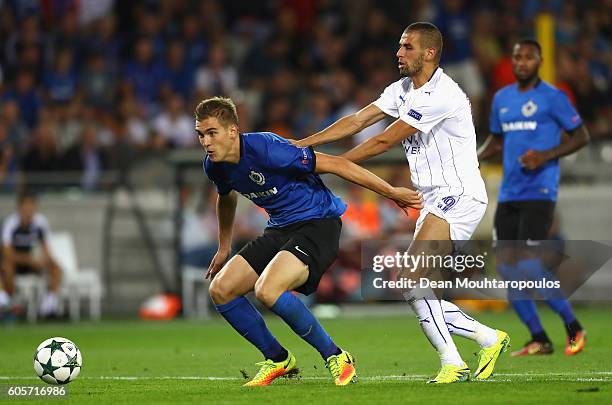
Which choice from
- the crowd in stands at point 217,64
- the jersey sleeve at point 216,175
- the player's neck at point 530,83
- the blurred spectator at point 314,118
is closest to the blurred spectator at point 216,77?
the crowd in stands at point 217,64

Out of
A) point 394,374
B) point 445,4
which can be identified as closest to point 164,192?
point 445,4

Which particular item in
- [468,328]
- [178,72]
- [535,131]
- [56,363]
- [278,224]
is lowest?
[56,363]

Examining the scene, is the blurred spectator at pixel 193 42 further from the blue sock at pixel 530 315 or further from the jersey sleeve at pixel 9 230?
the blue sock at pixel 530 315

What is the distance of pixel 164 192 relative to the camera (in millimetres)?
17797

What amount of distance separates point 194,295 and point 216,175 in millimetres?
9087

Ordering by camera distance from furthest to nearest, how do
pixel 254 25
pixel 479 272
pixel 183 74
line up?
1. pixel 254 25
2. pixel 183 74
3. pixel 479 272

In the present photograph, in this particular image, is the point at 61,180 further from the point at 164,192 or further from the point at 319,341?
the point at 319,341

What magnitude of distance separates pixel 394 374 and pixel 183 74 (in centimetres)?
1166

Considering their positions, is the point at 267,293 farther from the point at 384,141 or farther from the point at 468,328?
the point at 468,328

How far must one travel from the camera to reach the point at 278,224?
8.48 metres

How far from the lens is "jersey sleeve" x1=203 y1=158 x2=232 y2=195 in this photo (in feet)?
27.2

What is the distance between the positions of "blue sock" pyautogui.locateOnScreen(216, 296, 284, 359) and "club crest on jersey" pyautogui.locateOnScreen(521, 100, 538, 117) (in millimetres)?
3620

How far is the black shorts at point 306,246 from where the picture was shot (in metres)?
8.14

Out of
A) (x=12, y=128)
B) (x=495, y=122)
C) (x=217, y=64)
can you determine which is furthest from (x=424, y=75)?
(x=12, y=128)
